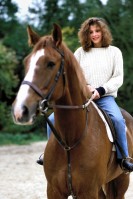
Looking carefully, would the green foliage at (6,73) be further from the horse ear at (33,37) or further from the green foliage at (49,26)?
the horse ear at (33,37)

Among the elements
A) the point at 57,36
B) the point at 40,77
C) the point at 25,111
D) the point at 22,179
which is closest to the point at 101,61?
the point at 57,36

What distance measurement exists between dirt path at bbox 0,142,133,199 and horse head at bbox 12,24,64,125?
4.88 meters

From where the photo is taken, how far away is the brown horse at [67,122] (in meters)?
3.71

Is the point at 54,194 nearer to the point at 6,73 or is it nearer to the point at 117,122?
the point at 117,122

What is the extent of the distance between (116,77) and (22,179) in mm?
6172

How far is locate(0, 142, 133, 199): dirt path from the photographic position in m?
8.70

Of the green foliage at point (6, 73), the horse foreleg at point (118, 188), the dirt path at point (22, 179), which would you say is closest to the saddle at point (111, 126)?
the horse foreleg at point (118, 188)

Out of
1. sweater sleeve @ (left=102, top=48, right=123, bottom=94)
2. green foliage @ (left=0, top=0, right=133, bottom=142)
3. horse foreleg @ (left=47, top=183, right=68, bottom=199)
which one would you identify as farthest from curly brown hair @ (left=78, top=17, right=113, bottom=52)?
green foliage @ (left=0, top=0, right=133, bottom=142)

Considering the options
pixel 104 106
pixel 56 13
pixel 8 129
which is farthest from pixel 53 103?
pixel 56 13

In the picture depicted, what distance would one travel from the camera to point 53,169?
440 cm

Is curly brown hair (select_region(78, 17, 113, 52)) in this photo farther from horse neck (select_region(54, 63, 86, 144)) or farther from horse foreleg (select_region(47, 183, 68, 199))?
horse foreleg (select_region(47, 183, 68, 199))

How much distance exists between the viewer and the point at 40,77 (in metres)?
3.66

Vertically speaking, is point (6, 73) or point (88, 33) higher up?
point (88, 33)

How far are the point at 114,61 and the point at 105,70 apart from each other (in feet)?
0.50
